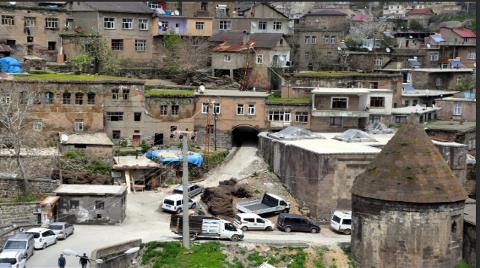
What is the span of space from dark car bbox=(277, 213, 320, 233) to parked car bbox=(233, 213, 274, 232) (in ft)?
Answer: 1.76

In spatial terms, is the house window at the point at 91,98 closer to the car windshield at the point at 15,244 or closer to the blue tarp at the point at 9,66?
the blue tarp at the point at 9,66

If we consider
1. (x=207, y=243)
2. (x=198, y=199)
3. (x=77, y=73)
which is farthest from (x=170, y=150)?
(x=207, y=243)

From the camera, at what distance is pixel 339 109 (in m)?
42.8

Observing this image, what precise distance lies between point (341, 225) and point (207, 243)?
640 cm

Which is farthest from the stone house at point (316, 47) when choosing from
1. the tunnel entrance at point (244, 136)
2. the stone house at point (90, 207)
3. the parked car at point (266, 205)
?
the stone house at point (90, 207)

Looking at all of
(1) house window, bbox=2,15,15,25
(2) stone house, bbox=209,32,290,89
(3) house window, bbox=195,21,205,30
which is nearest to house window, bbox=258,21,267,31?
(3) house window, bbox=195,21,205,30

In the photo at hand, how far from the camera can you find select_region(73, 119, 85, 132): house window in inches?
1558

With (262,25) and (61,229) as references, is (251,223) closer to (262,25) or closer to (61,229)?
(61,229)

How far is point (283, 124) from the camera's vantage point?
140 ft

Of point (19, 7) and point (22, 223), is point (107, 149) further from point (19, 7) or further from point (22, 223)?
point (19, 7)

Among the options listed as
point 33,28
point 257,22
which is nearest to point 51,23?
point 33,28

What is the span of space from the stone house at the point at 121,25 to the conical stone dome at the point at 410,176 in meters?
28.2

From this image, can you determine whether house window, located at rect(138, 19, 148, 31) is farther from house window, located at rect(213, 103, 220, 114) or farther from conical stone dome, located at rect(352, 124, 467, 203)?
conical stone dome, located at rect(352, 124, 467, 203)

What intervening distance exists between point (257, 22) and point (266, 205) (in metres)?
26.4
